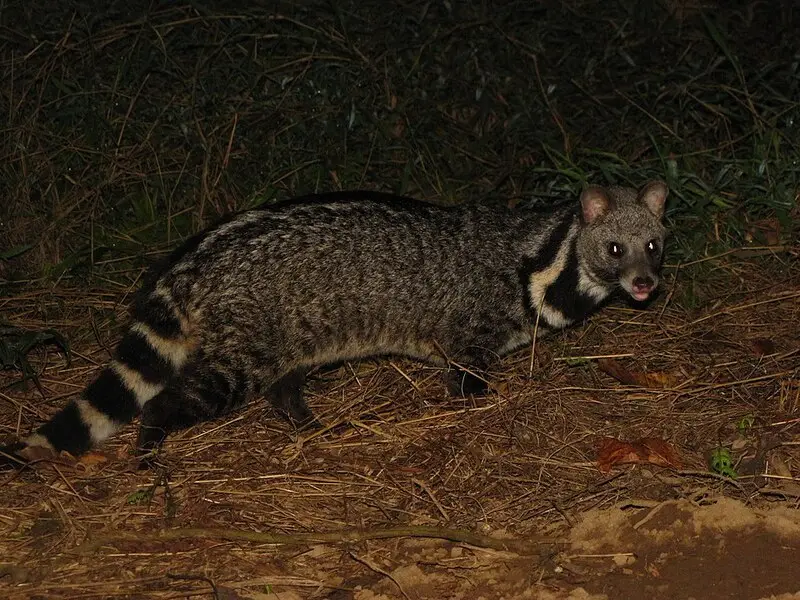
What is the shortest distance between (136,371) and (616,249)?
2396 millimetres

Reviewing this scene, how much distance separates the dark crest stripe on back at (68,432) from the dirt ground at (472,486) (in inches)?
4.0

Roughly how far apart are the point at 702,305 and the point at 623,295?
1.44ft

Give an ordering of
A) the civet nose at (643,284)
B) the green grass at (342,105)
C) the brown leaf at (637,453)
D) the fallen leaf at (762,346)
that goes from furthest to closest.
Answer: the green grass at (342,105)
the fallen leaf at (762,346)
the civet nose at (643,284)
the brown leaf at (637,453)

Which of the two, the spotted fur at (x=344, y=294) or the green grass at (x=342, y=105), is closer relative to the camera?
the spotted fur at (x=344, y=294)

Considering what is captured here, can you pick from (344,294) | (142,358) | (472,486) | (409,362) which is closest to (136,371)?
(142,358)

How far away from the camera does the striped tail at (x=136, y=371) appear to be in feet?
16.0

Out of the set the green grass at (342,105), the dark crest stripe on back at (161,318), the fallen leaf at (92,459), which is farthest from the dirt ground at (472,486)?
the green grass at (342,105)

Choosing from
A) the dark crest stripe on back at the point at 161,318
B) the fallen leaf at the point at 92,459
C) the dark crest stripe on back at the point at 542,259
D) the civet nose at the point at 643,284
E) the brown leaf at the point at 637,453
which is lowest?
the brown leaf at the point at 637,453

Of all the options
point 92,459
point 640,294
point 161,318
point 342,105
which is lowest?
point 92,459

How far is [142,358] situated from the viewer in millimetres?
4965

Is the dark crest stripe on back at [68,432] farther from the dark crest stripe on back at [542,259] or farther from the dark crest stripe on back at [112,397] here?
the dark crest stripe on back at [542,259]

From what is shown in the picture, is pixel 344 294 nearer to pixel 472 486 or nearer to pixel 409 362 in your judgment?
pixel 409 362

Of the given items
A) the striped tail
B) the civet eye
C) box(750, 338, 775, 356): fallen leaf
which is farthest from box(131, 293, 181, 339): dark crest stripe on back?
box(750, 338, 775, 356): fallen leaf

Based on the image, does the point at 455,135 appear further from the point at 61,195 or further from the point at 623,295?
the point at 61,195
